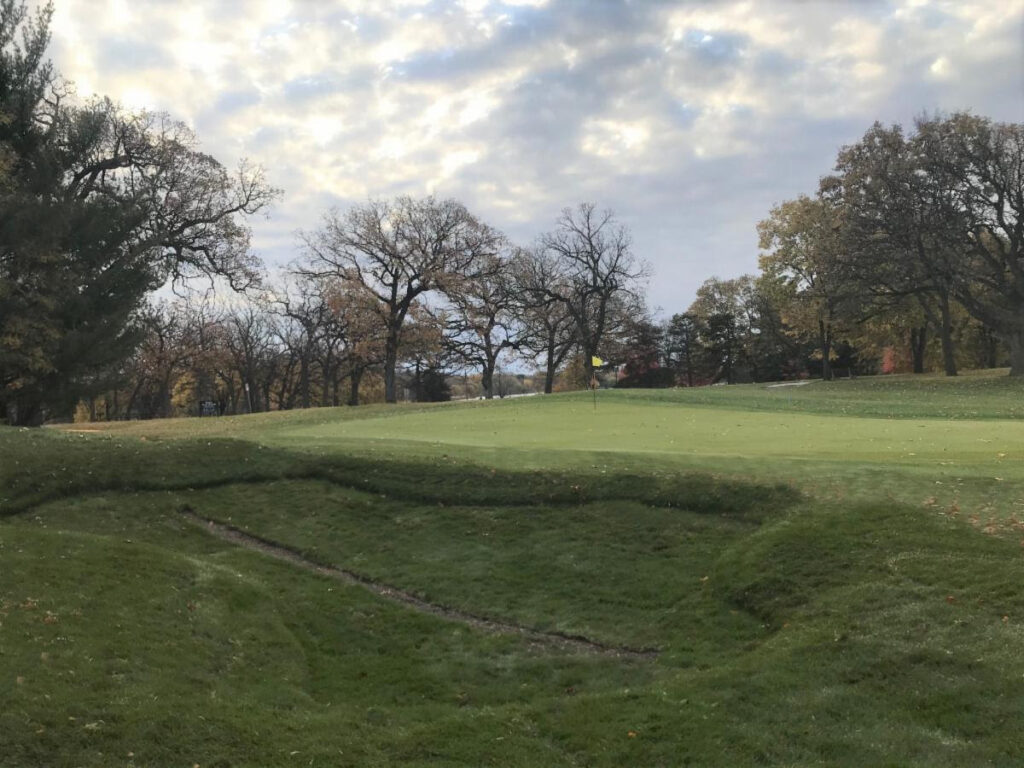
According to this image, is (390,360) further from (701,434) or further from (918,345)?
(918,345)

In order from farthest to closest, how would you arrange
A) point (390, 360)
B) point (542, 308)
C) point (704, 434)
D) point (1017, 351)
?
point (542, 308)
point (390, 360)
point (1017, 351)
point (704, 434)

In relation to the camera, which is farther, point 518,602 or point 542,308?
point 542,308

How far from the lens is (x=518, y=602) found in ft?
34.7

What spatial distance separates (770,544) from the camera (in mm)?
11039

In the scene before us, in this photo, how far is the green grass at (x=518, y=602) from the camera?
6480 mm

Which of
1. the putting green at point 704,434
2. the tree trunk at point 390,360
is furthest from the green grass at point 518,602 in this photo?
the tree trunk at point 390,360

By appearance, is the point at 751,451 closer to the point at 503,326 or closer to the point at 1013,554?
the point at 1013,554

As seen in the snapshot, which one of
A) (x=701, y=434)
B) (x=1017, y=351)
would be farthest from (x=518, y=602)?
(x=1017, y=351)

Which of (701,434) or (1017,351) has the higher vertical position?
(1017,351)

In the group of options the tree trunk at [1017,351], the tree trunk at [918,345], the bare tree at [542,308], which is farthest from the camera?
the tree trunk at [918,345]

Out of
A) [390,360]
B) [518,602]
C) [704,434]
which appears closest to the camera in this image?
[518,602]

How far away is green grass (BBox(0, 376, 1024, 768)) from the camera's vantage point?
6.48 metres

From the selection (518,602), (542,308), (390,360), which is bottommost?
(518,602)

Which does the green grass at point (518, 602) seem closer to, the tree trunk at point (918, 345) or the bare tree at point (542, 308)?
the bare tree at point (542, 308)
